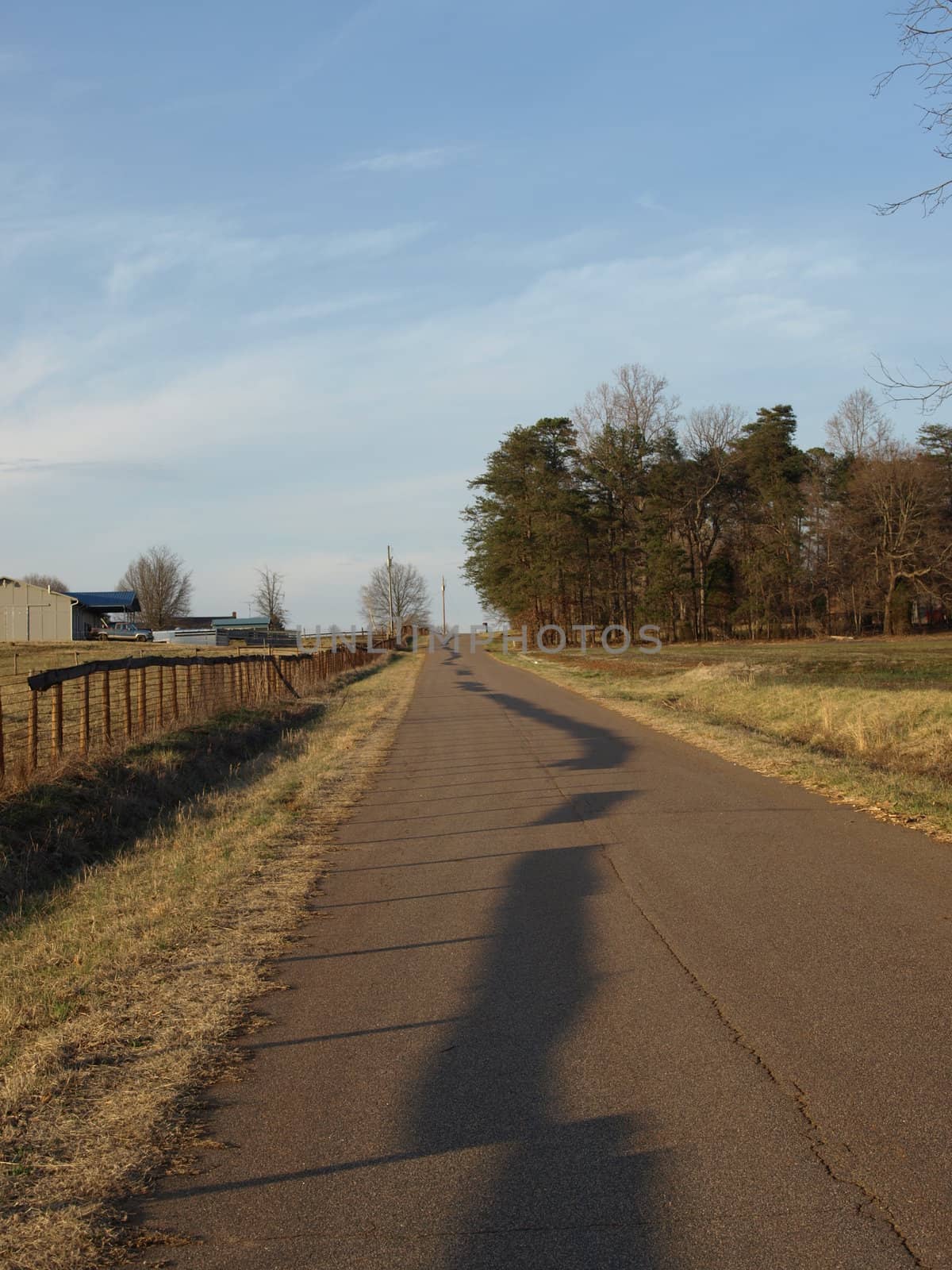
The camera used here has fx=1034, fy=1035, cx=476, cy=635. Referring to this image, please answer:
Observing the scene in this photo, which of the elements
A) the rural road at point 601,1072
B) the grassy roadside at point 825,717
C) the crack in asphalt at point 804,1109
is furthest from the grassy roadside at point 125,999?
the grassy roadside at point 825,717

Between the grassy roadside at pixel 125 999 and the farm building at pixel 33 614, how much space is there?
63.5 m

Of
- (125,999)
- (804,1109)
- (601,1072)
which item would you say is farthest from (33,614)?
(804,1109)

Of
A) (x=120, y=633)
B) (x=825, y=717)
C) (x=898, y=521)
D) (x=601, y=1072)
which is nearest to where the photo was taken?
(x=601, y=1072)

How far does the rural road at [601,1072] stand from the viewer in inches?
128

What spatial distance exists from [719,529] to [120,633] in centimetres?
4562

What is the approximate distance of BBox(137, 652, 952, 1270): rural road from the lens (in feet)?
10.6

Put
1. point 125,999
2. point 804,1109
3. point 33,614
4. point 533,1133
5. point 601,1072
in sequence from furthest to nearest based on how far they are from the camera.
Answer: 1. point 33,614
2. point 125,999
3. point 601,1072
4. point 804,1109
5. point 533,1133

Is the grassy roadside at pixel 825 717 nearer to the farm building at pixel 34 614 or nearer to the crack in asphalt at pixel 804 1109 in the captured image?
the crack in asphalt at pixel 804 1109

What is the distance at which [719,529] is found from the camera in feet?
237

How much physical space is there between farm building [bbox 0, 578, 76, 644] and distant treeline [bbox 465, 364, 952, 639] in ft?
A: 99.4

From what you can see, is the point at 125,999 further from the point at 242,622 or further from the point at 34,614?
the point at 242,622

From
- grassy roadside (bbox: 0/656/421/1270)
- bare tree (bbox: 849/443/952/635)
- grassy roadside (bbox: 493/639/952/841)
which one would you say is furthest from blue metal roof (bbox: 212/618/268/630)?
grassy roadside (bbox: 0/656/421/1270)

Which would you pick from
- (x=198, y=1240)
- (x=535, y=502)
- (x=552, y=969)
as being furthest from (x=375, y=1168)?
(x=535, y=502)

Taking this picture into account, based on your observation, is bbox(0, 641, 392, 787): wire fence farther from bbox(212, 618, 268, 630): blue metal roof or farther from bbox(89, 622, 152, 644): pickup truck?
bbox(212, 618, 268, 630): blue metal roof
